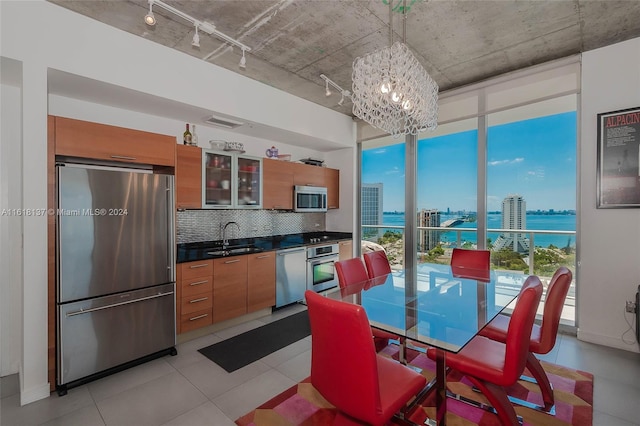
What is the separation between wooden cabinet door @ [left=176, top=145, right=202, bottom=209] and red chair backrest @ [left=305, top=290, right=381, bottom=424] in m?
2.47

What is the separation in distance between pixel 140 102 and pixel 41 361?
2.36 m

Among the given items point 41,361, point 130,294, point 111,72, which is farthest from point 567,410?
point 111,72

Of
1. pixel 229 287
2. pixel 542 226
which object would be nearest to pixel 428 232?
pixel 542 226

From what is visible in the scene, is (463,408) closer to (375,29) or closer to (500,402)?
(500,402)

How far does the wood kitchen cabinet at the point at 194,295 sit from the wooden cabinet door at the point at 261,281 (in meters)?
0.50

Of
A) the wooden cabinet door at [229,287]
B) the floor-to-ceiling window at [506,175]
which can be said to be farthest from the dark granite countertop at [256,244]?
the floor-to-ceiling window at [506,175]

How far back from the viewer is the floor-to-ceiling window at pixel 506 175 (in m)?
3.30

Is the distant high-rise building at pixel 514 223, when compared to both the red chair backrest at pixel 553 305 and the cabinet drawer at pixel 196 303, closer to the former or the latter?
the red chair backrest at pixel 553 305

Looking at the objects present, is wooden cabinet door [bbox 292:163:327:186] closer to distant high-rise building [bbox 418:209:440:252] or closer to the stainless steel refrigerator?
distant high-rise building [bbox 418:209:440:252]

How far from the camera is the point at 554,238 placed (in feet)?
11.3

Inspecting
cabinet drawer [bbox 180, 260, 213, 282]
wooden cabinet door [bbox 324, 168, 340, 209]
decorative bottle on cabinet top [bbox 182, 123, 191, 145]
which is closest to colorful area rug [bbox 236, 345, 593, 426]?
cabinet drawer [bbox 180, 260, 213, 282]

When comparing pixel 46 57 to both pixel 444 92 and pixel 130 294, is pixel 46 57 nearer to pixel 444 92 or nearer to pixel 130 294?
pixel 130 294

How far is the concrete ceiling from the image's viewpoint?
7.64 ft

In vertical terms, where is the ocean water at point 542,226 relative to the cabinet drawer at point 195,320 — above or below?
above
